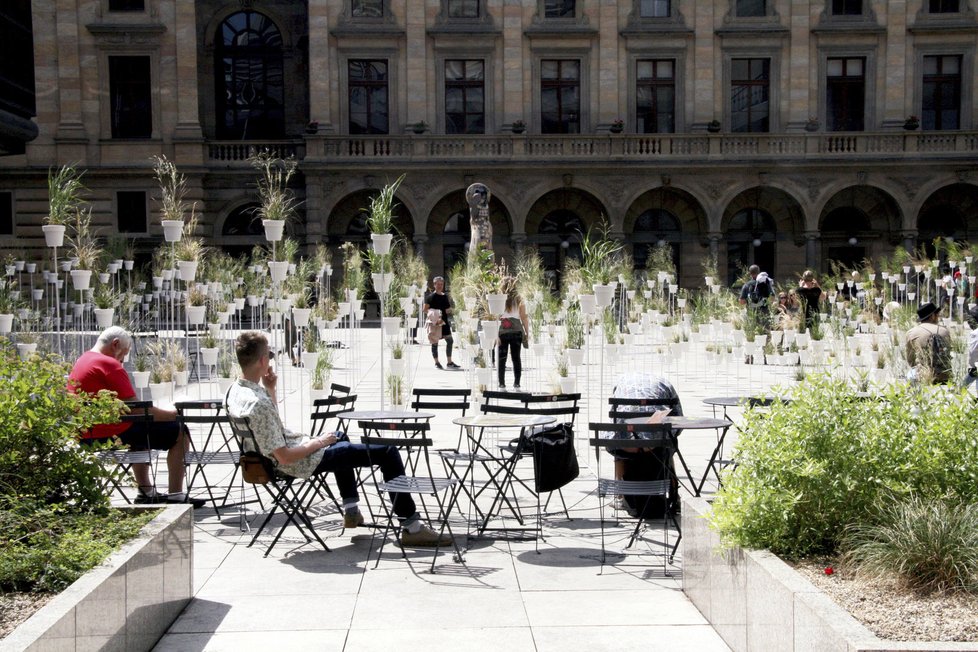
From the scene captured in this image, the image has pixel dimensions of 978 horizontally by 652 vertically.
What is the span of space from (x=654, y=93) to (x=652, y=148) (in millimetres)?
2076

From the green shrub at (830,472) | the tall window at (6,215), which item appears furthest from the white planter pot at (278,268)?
the tall window at (6,215)

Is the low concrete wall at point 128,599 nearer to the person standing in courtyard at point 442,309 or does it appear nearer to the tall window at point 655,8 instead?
the person standing in courtyard at point 442,309

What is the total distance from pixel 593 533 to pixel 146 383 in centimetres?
685

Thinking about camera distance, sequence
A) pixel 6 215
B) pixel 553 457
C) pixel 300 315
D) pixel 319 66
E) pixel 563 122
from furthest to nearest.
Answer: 1. pixel 563 122
2. pixel 6 215
3. pixel 319 66
4. pixel 300 315
5. pixel 553 457

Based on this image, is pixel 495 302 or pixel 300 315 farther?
pixel 300 315

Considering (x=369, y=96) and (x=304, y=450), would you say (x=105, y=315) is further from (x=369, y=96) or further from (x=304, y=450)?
(x=369, y=96)

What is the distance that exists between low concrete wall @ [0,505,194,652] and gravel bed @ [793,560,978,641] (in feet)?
10.1

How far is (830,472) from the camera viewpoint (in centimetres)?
532

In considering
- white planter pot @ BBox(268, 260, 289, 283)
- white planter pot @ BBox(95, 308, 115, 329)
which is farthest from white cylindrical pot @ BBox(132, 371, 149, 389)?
white planter pot @ BBox(268, 260, 289, 283)

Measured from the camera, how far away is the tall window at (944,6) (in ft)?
117

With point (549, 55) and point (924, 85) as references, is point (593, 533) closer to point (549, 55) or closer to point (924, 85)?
point (549, 55)

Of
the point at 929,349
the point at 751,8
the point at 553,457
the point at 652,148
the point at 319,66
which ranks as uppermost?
the point at 751,8

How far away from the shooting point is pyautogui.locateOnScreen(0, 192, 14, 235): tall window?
3550cm

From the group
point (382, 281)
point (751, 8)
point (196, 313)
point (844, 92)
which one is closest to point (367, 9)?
point (751, 8)
